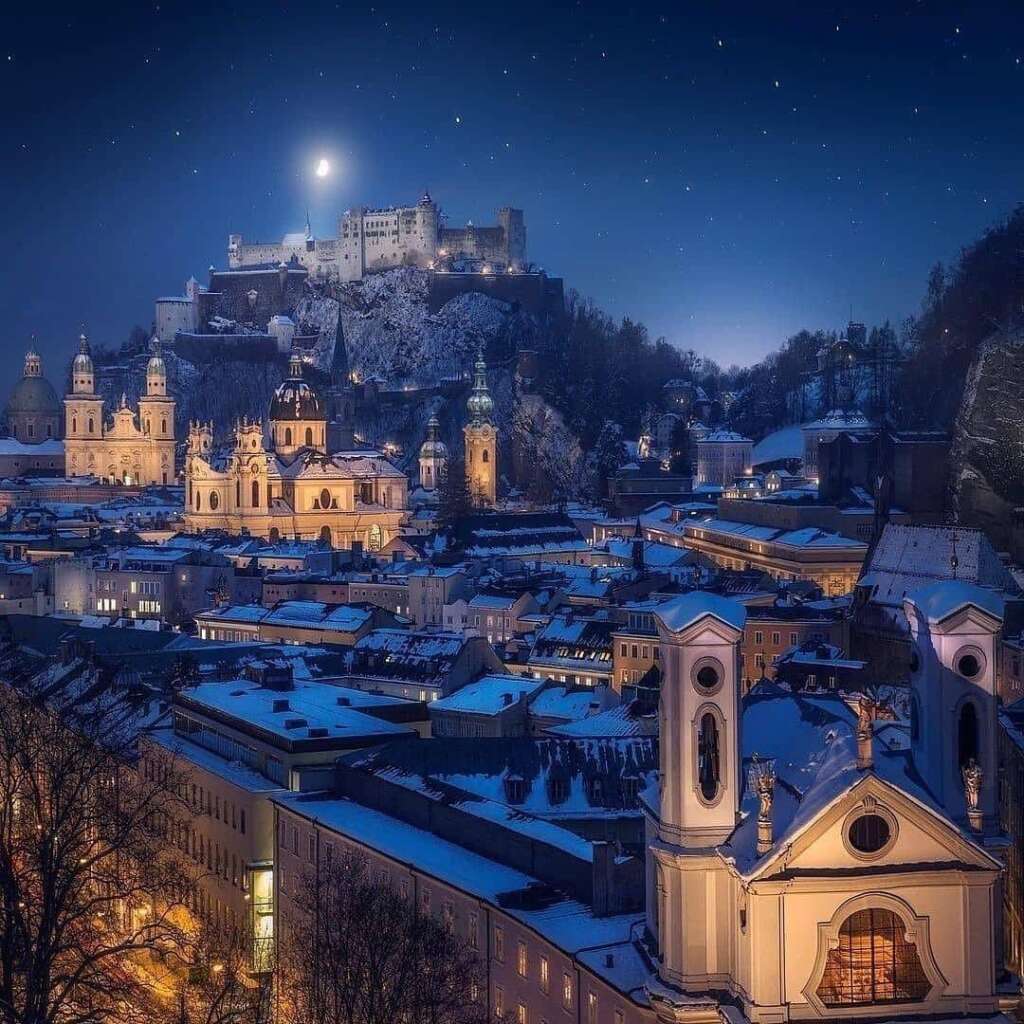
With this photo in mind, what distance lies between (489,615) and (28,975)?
45912 mm

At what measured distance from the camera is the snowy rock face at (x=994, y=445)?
5397 centimetres

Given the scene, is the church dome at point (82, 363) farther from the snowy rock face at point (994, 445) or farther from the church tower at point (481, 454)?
the snowy rock face at point (994, 445)

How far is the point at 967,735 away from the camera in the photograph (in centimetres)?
1862

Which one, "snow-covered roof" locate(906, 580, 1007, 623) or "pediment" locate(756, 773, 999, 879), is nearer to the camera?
"pediment" locate(756, 773, 999, 879)

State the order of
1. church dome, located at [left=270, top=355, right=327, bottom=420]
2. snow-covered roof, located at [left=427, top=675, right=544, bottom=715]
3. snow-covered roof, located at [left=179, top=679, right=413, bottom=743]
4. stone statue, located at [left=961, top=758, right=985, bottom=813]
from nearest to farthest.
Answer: stone statue, located at [left=961, top=758, right=985, bottom=813] → snow-covered roof, located at [left=179, top=679, right=413, bottom=743] → snow-covered roof, located at [left=427, top=675, right=544, bottom=715] → church dome, located at [left=270, top=355, right=327, bottom=420]

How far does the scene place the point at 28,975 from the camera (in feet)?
56.6

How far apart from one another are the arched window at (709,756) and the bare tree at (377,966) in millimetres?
3186

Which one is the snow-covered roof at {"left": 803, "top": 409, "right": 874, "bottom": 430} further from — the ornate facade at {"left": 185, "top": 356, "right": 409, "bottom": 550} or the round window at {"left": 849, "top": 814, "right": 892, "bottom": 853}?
the round window at {"left": 849, "top": 814, "right": 892, "bottom": 853}

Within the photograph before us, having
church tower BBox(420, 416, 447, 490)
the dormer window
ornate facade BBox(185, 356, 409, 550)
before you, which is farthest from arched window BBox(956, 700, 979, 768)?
church tower BBox(420, 416, 447, 490)

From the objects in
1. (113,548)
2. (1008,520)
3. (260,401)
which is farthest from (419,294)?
(1008,520)

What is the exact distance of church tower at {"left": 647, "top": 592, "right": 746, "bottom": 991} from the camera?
1844cm

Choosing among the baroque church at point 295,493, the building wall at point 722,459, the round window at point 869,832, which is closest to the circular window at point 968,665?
the round window at point 869,832

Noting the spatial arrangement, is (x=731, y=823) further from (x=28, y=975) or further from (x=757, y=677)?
(x=757, y=677)

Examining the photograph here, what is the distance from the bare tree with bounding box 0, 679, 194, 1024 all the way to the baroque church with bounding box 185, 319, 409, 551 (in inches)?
2404
